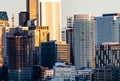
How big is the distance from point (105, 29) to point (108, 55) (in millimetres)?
22451

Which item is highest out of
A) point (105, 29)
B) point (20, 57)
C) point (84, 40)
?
point (105, 29)

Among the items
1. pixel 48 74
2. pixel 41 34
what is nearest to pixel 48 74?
pixel 48 74

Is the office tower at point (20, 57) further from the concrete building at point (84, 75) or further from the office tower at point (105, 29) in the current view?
the office tower at point (105, 29)

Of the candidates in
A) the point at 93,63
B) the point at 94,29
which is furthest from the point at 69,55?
the point at 94,29

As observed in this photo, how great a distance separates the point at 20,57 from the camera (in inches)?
4628

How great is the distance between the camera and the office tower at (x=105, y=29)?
139000mm

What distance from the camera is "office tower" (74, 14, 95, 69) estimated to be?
131875 mm

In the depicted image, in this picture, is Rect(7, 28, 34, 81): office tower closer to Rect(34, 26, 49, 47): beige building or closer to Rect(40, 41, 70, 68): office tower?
Rect(40, 41, 70, 68): office tower

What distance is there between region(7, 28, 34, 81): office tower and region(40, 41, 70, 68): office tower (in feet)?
9.91

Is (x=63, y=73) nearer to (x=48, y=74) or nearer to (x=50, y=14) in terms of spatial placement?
(x=48, y=74)

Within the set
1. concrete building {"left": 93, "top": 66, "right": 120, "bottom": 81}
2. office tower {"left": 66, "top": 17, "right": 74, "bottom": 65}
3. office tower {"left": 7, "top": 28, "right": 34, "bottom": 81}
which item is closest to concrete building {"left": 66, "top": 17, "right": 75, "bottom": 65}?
office tower {"left": 66, "top": 17, "right": 74, "bottom": 65}

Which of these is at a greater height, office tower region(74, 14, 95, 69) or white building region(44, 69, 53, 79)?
office tower region(74, 14, 95, 69)

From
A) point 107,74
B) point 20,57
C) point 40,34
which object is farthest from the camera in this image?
point 40,34

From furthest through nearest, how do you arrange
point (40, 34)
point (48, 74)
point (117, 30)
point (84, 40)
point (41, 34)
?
point (117, 30), point (41, 34), point (40, 34), point (84, 40), point (48, 74)
